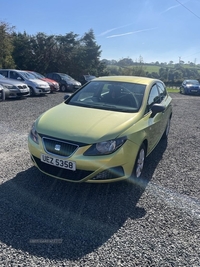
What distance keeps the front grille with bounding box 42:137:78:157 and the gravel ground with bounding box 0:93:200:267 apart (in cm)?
61

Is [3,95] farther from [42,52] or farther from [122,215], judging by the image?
[42,52]

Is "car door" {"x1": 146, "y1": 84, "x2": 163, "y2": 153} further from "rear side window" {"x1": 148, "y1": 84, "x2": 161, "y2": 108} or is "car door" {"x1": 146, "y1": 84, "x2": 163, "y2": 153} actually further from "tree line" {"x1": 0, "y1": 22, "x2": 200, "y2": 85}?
"tree line" {"x1": 0, "y1": 22, "x2": 200, "y2": 85}

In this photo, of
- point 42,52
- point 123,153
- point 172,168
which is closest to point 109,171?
point 123,153

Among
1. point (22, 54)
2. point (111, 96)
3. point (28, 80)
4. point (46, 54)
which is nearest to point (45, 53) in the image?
point (46, 54)

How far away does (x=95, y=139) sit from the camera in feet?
10.1

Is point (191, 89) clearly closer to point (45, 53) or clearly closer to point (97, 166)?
point (45, 53)

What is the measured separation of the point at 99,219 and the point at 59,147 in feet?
3.45

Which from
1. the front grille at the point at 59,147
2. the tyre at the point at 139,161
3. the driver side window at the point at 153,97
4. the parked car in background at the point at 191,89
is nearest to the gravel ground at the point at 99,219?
the tyre at the point at 139,161

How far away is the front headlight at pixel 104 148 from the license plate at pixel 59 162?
237mm

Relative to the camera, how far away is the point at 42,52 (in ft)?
97.1

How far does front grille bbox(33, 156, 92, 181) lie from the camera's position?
3.08 meters

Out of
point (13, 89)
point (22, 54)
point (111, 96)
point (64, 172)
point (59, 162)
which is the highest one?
point (22, 54)

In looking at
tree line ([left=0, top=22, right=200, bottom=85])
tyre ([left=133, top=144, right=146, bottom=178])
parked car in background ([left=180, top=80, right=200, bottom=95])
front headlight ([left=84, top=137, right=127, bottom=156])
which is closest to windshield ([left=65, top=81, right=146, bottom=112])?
tyre ([left=133, top=144, right=146, bottom=178])

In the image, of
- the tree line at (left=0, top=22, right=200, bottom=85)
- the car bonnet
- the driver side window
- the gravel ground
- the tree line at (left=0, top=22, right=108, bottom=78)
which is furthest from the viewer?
the tree line at (left=0, top=22, right=108, bottom=78)
